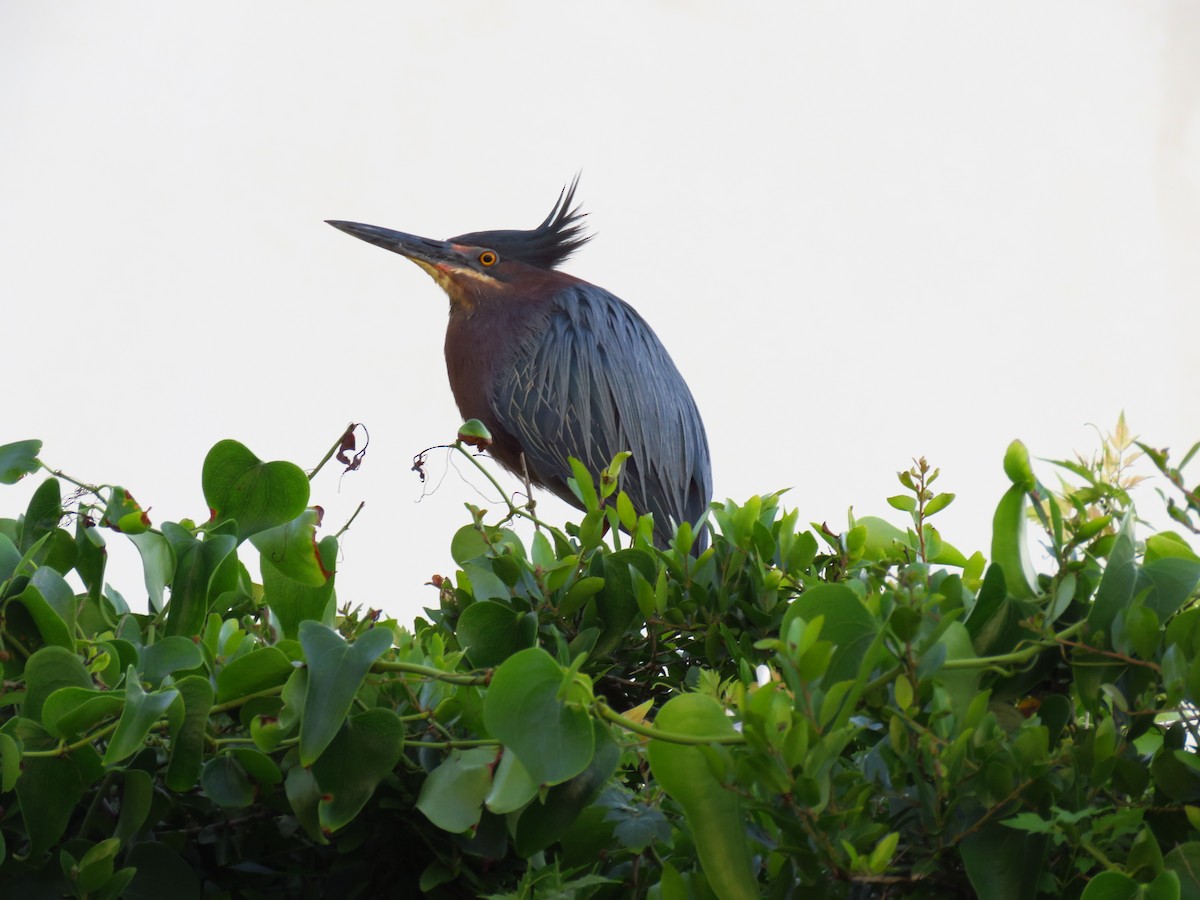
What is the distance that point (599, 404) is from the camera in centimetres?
218

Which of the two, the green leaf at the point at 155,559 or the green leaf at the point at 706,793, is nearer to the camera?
the green leaf at the point at 706,793

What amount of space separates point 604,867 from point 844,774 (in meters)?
0.12

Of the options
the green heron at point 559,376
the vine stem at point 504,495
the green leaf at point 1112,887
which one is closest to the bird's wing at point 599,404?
the green heron at point 559,376

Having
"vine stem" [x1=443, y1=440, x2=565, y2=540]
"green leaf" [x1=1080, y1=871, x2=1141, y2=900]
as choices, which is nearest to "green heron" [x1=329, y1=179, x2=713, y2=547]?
"vine stem" [x1=443, y1=440, x2=565, y2=540]

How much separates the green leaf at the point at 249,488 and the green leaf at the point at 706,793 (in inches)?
8.6

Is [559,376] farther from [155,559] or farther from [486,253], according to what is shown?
[155,559]

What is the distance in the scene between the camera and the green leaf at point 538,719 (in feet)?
1.17

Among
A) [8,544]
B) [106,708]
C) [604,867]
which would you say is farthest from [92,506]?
[604,867]

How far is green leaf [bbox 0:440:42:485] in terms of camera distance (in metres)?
0.53

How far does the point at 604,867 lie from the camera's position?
17.2 inches

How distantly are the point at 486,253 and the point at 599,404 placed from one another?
458mm

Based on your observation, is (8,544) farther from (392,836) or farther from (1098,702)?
(1098,702)

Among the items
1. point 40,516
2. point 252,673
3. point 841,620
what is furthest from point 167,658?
point 841,620

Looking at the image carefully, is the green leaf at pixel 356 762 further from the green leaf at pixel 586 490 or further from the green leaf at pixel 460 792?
the green leaf at pixel 586 490
